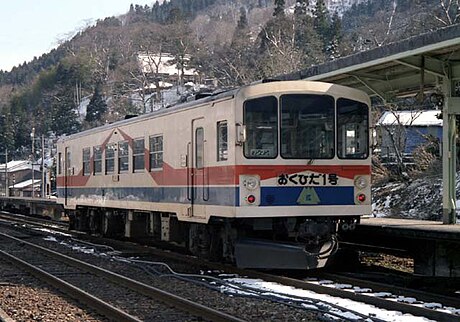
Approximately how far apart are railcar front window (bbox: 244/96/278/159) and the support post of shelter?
11.6ft

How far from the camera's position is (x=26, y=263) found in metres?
14.7

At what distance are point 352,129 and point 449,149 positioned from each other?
2242 millimetres

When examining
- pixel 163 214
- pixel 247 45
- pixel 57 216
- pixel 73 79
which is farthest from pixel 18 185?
pixel 163 214

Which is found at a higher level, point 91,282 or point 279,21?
point 279,21

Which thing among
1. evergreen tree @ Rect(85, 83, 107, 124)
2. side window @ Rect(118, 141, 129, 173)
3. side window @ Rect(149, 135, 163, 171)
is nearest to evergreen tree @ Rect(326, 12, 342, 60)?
evergreen tree @ Rect(85, 83, 107, 124)

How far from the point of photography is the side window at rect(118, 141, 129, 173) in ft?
58.1

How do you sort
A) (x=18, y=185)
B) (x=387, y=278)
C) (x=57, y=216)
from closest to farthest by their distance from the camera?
(x=387, y=278) → (x=57, y=216) → (x=18, y=185)

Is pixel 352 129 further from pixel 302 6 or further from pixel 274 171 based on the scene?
pixel 302 6

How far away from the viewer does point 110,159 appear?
1912cm

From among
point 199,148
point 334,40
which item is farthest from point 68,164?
point 334,40

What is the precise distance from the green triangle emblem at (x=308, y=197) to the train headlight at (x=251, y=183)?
770 mm

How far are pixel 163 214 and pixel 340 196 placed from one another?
457 centimetres

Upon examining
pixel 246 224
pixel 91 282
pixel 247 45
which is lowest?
pixel 91 282

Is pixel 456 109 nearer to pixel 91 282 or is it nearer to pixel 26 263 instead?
pixel 91 282
